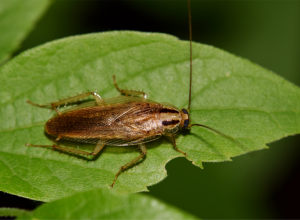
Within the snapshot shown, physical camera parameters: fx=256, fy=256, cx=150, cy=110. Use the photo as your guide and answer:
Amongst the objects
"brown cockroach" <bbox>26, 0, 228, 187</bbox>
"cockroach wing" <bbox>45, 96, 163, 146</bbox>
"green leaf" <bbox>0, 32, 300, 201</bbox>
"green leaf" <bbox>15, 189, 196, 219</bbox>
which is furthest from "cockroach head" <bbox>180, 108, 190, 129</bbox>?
"green leaf" <bbox>15, 189, 196, 219</bbox>

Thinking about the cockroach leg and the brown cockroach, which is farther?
the brown cockroach

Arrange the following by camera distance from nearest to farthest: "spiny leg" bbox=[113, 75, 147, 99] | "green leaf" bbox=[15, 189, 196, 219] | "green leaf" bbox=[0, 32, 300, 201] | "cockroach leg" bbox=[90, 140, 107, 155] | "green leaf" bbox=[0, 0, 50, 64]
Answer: "green leaf" bbox=[15, 189, 196, 219] < "green leaf" bbox=[0, 32, 300, 201] < "green leaf" bbox=[0, 0, 50, 64] < "cockroach leg" bbox=[90, 140, 107, 155] < "spiny leg" bbox=[113, 75, 147, 99]

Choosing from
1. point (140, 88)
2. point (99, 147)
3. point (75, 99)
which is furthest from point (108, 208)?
point (75, 99)

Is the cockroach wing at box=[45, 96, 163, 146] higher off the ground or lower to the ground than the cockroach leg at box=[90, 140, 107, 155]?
higher

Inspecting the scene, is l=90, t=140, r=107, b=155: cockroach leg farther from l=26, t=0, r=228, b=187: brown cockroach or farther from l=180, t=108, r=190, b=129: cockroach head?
l=180, t=108, r=190, b=129: cockroach head

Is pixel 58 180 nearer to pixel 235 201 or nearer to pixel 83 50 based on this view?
pixel 83 50

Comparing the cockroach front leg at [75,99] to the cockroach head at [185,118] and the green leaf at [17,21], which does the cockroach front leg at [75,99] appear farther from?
the cockroach head at [185,118]

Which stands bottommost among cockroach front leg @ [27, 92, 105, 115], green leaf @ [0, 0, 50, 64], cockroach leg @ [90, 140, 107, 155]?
cockroach leg @ [90, 140, 107, 155]

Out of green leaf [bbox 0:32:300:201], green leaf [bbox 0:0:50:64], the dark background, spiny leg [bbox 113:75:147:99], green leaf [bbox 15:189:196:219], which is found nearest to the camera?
green leaf [bbox 15:189:196:219]
